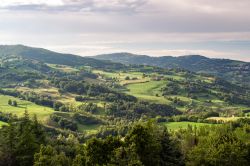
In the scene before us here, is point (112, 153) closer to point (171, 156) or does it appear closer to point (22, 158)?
point (171, 156)

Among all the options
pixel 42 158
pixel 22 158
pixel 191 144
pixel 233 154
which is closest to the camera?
pixel 42 158

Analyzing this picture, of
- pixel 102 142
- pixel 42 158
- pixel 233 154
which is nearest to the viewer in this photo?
pixel 42 158

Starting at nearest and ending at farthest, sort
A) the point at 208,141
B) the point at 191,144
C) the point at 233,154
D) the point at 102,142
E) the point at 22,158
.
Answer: the point at 102,142 → the point at 22,158 → the point at 233,154 → the point at 208,141 → the point at 191,144

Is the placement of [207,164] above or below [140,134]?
below

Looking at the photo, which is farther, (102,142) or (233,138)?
(233,138)

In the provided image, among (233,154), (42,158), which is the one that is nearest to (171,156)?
(233,154)

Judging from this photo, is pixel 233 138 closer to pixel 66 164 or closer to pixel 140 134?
pixel 140 134

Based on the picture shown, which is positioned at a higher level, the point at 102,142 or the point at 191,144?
the point at 102,142

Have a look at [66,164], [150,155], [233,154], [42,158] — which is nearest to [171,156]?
[150,155]

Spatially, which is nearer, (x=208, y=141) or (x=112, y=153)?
(x=112, y=153)
